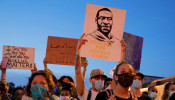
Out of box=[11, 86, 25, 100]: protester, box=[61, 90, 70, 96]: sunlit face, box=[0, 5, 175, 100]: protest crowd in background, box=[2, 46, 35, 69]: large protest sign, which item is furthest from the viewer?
box=[2, 46, 35, 69]: large protest sign

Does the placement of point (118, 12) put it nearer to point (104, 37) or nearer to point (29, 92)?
point (104, 37)

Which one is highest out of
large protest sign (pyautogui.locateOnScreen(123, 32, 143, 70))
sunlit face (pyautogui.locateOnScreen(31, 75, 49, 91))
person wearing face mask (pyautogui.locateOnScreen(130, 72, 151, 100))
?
large protest sign (pyautogui.locateOnScreen(123, 32, 143, 70))

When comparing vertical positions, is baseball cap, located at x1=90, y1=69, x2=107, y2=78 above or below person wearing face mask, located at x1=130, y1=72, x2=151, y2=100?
above

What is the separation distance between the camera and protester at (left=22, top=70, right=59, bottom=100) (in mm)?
3432

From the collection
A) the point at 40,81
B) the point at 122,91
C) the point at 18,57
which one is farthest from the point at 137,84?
the point at 18,57

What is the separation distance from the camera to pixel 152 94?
7.53 metres

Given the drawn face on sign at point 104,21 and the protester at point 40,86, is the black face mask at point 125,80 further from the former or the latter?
the drawn face on sign at point 104,21

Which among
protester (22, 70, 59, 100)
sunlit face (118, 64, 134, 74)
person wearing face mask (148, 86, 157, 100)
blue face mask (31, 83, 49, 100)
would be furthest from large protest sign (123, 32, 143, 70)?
blue face mask (31, 83, 49, 100)

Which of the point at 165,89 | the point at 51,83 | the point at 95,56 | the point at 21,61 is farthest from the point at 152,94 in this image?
the point at 51,83

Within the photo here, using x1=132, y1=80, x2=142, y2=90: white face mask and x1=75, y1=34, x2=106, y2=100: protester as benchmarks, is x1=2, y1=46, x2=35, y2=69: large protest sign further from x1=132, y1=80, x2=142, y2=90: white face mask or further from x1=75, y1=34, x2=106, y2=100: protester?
x1=132, y1=80, x2=142, y2=90: white face mask

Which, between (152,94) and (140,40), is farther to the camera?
(140,40)

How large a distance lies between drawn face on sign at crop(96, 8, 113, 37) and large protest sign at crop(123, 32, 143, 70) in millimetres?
2796

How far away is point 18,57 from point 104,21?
3.28 meters

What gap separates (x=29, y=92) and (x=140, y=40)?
569 cm
